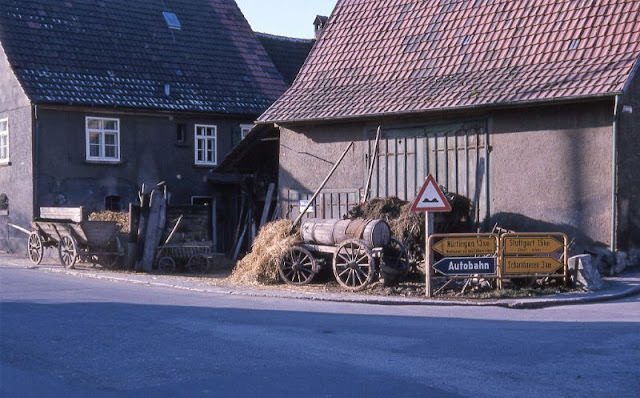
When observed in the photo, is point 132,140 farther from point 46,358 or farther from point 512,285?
point 46,358

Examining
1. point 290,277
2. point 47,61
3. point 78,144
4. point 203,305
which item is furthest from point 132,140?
point 203,305

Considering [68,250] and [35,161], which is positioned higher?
[35,161]

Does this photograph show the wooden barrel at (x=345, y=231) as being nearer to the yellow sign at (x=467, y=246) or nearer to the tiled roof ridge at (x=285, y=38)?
the yellow sign at (x=467, y=246)

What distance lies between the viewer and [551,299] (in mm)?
15016

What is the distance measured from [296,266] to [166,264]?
549 centimetres

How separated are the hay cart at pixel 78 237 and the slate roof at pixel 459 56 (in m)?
5.26

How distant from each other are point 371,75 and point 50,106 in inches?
442

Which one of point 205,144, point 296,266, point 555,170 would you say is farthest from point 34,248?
point 555,170

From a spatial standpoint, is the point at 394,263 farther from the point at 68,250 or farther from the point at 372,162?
the point at 68,250

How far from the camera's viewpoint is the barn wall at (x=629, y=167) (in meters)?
17.7

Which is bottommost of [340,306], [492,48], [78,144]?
[340,306]

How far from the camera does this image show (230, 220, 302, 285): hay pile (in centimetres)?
1877

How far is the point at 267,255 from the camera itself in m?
18.9

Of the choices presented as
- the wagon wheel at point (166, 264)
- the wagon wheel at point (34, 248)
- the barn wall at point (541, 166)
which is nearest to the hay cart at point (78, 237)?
the wagon wheel at point (34, 248)
